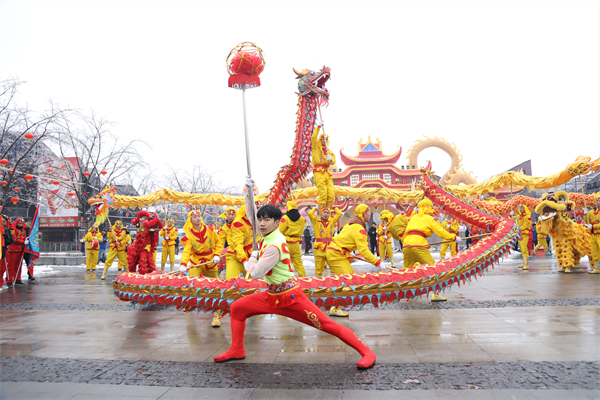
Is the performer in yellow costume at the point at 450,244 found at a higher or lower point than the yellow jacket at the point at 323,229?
lower

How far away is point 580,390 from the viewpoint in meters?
2.74

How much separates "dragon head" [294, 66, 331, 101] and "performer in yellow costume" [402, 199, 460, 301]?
2821 mm

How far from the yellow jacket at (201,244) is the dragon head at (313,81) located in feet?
10.5

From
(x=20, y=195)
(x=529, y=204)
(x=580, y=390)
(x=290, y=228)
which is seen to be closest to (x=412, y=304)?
(x=290, y=228)

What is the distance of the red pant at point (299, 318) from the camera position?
3.34m

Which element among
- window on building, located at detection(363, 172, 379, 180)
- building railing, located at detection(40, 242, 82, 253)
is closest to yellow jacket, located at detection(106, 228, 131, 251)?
building railing, located at detection(40, 242, 82, 253)

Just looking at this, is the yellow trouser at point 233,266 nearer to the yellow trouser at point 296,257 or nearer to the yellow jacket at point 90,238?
the yellow trouser at point 296,257

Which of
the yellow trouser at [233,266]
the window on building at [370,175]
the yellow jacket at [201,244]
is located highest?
the window on building at [370,175]

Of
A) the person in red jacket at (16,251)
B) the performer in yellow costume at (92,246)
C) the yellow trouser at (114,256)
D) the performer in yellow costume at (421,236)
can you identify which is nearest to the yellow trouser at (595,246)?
the performer in yellow costume at (421,236)

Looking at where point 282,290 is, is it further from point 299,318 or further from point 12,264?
point 12,264

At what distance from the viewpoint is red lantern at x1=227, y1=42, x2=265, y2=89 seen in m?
4.80

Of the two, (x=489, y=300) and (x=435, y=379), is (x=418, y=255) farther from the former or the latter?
(x=435, y=379)

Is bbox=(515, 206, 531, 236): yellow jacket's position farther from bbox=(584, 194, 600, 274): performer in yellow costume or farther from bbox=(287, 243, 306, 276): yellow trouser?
bbox=(287, 243, 306, 276): yellow trouser

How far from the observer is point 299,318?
3.43 meters
